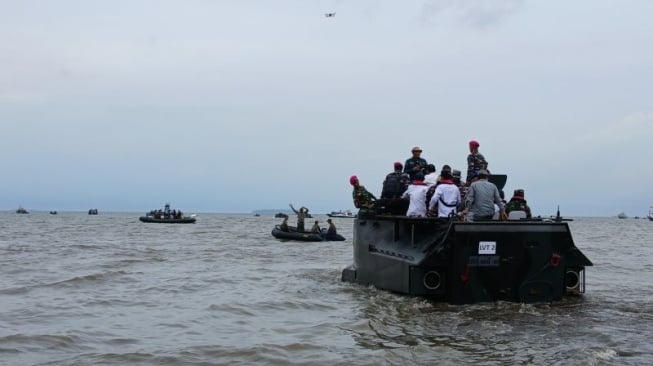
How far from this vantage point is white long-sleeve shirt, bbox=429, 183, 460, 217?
10.9 meters

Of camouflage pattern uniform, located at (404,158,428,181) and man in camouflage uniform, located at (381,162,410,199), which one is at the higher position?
camouflage pattern uniform, located at (404,158,428,181)

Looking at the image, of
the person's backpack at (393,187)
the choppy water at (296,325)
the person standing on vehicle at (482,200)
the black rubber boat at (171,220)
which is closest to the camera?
the choppy water at (296,325)

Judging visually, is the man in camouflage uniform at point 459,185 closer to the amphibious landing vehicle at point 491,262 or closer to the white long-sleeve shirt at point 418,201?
the white long-sleeve shirt at point 418,201

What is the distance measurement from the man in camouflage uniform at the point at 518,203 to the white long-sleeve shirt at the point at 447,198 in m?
1.47

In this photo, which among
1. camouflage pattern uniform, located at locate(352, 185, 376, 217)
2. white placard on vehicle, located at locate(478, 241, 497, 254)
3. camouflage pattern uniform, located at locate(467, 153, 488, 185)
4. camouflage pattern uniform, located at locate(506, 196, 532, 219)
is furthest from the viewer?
camouflage pattern uniform, located at locate(352, 185, 376, 217)

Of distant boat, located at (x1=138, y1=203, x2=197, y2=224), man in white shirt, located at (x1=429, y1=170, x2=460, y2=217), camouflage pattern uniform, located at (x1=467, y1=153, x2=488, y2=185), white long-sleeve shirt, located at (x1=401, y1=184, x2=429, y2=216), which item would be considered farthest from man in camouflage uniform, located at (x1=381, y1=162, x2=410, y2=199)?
distant boat, located at (x1=138, y1=203, x2=197, y2=224)

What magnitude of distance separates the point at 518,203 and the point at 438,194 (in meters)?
1.84

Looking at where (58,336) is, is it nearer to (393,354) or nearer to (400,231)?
(393,354)

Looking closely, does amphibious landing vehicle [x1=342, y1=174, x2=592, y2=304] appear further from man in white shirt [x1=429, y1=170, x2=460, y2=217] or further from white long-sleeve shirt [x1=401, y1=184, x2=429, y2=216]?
white long-sleeve shirt [x1=401, y1=184, x2=429, y2=216]

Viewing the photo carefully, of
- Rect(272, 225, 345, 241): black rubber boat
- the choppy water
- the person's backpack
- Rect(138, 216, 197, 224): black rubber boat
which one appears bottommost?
the choppy water

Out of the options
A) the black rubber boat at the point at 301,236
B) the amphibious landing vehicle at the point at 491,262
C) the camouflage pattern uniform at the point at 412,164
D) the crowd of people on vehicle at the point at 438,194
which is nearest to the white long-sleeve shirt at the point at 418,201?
the crowd of people on vehicle at the point at 438,194

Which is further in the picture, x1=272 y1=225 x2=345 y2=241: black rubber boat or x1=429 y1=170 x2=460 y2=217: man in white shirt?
x1=272 y1=225 x2=345 y2=241: black rubber boat

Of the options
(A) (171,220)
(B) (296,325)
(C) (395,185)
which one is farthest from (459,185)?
(A) (171,220)

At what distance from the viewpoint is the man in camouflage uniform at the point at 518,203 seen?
39.3 feet
